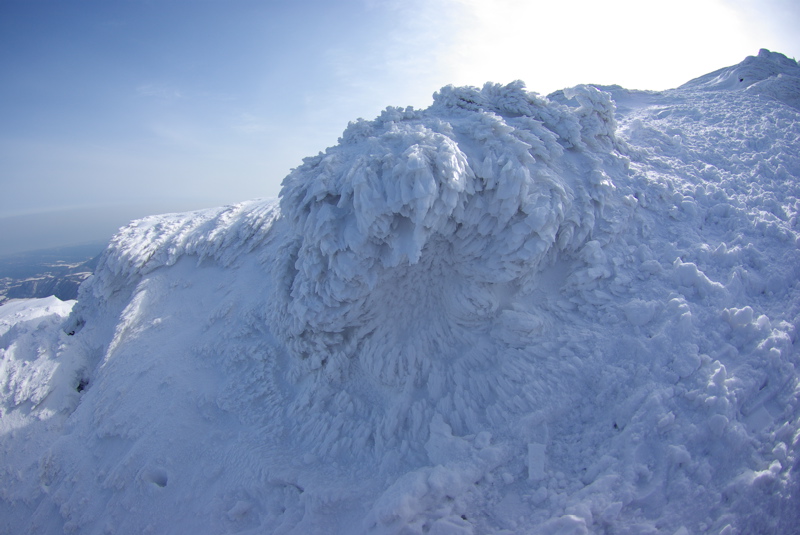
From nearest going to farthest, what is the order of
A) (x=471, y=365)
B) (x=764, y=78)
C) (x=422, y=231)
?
(x=422, y=231), (x=471, y=365), (x=764, y=78)

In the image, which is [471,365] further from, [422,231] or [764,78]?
[764,78]

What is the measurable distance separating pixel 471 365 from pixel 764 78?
38.1 ft

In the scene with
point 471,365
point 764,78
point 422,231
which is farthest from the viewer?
point 764,78

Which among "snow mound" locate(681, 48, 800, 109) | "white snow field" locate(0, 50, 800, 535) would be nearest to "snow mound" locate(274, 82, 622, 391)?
"white snow field" locate(0, 50, 800, 535)

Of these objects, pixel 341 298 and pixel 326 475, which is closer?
pixel 326 475

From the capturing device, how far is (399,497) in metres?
2.67

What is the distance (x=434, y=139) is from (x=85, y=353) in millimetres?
6866

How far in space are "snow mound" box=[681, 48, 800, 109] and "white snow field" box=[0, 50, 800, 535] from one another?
350 cm

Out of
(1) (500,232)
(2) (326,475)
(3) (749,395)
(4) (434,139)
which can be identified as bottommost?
(2) (326,475)

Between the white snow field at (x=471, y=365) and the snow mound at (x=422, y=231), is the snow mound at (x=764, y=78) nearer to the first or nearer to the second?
the white snow field at (x=471, y=365)

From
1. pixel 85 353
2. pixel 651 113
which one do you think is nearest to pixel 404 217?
pixel 85 353

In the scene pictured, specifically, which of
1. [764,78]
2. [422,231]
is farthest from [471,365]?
[764,78]

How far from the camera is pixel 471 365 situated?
367cm

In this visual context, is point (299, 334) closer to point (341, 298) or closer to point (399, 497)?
point (341, 298)
